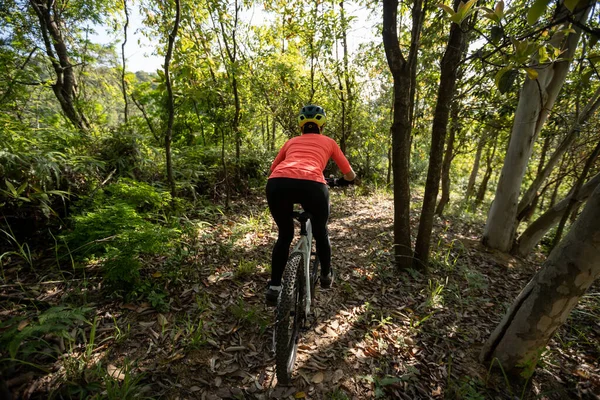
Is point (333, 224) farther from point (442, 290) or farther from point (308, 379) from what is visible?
point (308, 379)

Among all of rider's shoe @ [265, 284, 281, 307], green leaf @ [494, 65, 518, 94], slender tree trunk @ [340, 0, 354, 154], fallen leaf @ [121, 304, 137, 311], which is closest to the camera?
green leaf @ [494, 65, 518, 94]

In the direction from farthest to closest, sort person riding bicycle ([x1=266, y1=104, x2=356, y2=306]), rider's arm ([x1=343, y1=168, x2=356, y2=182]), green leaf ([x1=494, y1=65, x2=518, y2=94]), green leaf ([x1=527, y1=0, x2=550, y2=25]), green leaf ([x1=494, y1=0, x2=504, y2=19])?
rider's arm ([x1=343, y1=168, x2=356, y2=182])
person riding bicycle ([x1=266, y1=104, x2=356, y2=306])
green leaf ([x1=494, y1=65, x2=518, y2=94])
green leaf ([x1=494, y1=0, x2=504, y2=19])
green leaf ([x1=527, y1=0, x2=550, y2=25])

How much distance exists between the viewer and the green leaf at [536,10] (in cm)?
107

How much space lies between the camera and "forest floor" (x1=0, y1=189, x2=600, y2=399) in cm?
218

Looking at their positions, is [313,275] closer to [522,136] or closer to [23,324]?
[23,324]

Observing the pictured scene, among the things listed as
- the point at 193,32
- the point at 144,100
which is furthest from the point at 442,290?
the point at 144,100

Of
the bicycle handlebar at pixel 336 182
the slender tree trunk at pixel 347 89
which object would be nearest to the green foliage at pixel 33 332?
the bicycle handlebar at pixel 336 182

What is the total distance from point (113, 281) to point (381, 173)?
13.3 meters

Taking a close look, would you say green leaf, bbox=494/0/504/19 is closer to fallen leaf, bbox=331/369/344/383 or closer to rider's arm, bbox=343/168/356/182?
rider's arm, bbox=343/168/356/182

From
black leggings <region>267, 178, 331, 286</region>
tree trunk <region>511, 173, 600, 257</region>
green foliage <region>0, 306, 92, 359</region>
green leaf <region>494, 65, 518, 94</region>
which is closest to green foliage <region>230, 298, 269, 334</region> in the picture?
black leggings <region>267, 178, 331, 286</region>

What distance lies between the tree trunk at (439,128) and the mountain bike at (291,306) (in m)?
1.73

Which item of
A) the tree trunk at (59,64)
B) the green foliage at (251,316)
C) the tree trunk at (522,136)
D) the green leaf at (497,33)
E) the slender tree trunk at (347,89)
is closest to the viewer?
the green leaf at (497,33)

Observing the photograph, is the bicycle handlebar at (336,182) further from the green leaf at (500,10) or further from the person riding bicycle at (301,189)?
the green leaf at (500,10)

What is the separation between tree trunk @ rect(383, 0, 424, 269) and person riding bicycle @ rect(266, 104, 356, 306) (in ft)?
3.78
